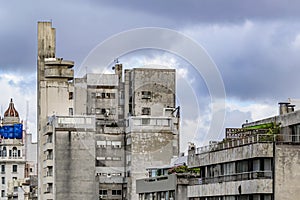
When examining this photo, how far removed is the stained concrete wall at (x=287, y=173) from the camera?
84.7m

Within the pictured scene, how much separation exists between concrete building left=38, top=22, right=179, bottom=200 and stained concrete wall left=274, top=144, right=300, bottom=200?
75.6m

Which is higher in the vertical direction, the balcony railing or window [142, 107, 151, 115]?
window [142, 107, 151, 115]

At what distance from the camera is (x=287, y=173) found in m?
85.1

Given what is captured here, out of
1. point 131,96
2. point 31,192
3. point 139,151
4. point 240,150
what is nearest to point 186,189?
point 240,150

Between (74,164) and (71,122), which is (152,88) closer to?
(71,122)

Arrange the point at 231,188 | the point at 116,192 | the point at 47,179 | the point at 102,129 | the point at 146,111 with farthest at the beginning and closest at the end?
the point at 146,111
the point at 102,129
the point at 47,179
the point at 116,192
the point at 231,188

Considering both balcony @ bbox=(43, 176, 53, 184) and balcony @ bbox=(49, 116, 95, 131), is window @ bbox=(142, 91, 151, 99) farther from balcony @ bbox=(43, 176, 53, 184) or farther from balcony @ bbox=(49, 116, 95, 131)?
balcony @ bbox=(43, 176, 53, 184)

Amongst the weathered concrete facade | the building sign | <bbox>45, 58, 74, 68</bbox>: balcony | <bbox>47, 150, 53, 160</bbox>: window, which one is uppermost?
<bbox>45, 58, 74, 68</bbox>: balcony

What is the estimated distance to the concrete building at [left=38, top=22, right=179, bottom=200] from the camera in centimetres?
16138

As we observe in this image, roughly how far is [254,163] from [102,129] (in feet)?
266

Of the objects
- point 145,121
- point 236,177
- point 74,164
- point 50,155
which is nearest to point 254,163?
point 236,177

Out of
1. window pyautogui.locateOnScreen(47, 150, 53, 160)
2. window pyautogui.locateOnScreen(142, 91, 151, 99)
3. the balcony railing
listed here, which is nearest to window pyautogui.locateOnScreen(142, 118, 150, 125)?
window pyautogui.locateOnScreen(142, 91, 151, 99)

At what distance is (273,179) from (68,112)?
91546 mm

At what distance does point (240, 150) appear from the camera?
89.5 metres
